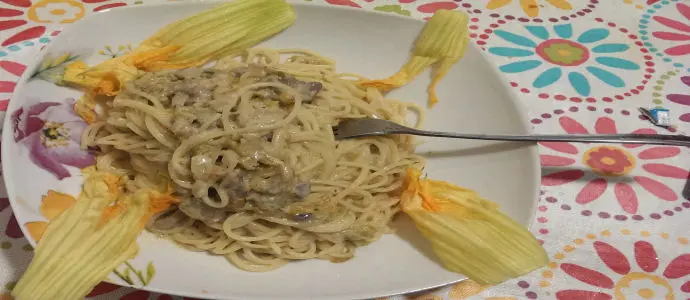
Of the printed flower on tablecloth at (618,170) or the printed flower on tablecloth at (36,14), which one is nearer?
the printed flower on tablecloth at (618,170)

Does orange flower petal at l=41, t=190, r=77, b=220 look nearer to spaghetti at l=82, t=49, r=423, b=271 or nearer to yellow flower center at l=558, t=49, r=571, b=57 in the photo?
spaghetti at l=82, t=49, r=423, b=271

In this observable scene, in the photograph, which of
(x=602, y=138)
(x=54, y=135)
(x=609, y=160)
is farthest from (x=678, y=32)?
(x=54, y=135)

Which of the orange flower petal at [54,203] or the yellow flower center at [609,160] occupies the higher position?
the orange flower petal at [54,203]

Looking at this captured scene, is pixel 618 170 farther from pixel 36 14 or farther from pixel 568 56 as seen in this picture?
pixel 36 14

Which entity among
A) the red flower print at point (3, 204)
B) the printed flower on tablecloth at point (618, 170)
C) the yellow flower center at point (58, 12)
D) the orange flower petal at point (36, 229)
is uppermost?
the yellow flower center at point (58, 12)

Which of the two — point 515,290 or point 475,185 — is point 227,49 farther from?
point 515,290

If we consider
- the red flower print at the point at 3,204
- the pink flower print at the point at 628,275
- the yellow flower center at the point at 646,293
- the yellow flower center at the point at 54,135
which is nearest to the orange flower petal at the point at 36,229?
the yellow flower center at the point at 54,135

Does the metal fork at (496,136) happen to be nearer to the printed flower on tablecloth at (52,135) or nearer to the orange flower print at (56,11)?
the printed flower on tablecloth at (52,135)
